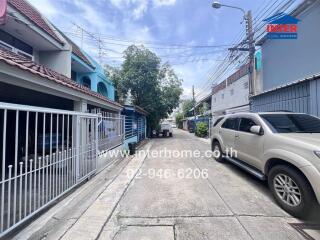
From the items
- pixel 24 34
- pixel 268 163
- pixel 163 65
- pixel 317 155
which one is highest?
pixel 163 65

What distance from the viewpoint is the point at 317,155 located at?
3.16m

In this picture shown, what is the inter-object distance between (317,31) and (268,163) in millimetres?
7132

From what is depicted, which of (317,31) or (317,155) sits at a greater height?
(317,31)

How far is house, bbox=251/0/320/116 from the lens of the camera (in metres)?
6.38

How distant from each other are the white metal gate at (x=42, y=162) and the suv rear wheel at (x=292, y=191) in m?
4.38

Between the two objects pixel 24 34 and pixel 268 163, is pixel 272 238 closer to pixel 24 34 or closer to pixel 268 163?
pixel 268 163

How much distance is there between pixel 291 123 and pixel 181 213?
11.2 ft

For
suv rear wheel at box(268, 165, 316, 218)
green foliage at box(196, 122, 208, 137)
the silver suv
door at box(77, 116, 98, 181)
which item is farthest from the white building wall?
door at box(77, 116, 98, 181)

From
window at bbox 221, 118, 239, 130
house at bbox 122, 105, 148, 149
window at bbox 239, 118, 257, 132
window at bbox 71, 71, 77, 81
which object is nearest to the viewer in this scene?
window at bbox 239, 118, 257, 132

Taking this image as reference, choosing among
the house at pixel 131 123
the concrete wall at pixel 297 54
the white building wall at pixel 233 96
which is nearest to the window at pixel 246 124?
the concrete wall at pixel 297 54

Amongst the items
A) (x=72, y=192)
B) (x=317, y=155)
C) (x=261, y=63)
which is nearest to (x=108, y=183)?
(x=72, y=192)

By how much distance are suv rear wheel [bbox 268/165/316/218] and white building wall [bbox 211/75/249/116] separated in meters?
11.3

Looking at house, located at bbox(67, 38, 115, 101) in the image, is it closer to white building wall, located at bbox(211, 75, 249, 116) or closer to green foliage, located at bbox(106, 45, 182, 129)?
green foliage, located at bbox(106, 45, 182, 129)

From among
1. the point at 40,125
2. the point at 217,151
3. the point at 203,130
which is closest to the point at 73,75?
the point at 40,125
